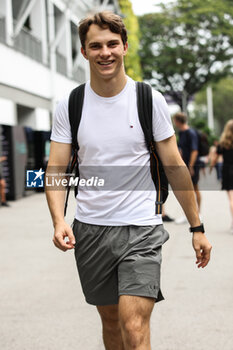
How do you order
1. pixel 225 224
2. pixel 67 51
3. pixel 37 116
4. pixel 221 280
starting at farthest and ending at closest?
1. pixel 67 51
2. pixel 37 116
3. pixel 225 224
4. pixel 221 280

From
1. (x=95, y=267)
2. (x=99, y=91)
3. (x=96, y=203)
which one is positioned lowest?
(x=95, y=267)

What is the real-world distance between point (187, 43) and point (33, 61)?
17829 mm

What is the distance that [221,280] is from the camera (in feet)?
19.4

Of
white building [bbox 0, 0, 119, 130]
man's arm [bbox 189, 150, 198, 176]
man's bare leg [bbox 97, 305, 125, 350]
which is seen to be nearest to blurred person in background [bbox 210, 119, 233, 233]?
man's arm [bbox 189, 150, 198, 176]

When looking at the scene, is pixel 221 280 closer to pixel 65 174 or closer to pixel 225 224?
pixel 65 174

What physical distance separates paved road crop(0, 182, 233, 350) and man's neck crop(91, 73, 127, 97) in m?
1.42

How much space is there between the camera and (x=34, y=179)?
2.95 metres

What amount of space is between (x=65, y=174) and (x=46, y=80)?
20886 millimetres

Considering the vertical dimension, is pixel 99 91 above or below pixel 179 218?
above

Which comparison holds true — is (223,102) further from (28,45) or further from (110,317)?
(110,317)

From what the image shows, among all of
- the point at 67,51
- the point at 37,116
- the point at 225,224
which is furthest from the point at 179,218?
the point at 67,51

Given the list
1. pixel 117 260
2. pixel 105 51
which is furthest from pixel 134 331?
pixel 105 51

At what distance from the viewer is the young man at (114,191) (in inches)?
111

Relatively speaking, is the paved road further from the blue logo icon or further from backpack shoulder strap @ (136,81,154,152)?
backpack shoulder strap @ (136,81,154,152)
